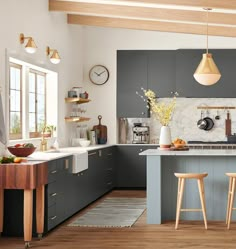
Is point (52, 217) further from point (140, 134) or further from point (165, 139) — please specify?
point (140, 134)

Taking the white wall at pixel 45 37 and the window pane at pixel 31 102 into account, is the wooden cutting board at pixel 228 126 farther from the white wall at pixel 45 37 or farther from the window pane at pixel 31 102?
the window pane at pixel 31 102

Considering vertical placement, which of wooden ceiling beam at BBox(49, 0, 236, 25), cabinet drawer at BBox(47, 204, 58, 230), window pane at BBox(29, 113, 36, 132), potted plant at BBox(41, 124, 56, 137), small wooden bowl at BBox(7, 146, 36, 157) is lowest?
cabinet drawer at BBox(47, 204, 58, 230)

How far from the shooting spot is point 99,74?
10.7 metres

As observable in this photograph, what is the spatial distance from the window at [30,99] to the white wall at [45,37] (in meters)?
0.17

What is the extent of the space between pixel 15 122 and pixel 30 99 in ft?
2.28

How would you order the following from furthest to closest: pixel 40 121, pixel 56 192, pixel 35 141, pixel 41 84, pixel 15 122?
1. pixel 41 84
2. pixel 40 121
3. pixel 35 141
4. pixel 15 122
5. pixel 56 192

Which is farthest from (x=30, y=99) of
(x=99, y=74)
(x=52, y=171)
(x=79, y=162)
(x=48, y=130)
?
(x=99, y=74)

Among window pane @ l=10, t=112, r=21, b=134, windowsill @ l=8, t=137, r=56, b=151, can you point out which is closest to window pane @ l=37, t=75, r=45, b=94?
windowsill @ l=8, t=137, r=56, b=151

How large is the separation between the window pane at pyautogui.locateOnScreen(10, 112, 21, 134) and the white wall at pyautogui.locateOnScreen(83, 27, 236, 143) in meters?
3.32

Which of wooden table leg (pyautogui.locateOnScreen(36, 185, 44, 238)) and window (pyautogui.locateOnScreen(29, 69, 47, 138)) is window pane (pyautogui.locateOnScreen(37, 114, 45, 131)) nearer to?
window (pyautogui.locateOnScreen(29, 69, 47, 138))

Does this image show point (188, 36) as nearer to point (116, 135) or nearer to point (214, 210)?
point (116, 135)

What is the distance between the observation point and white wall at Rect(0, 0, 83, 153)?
21.5ft

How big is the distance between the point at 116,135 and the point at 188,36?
7.23 ft

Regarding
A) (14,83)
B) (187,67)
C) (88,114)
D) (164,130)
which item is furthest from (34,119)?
(187,67)
